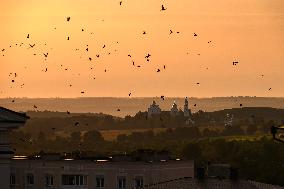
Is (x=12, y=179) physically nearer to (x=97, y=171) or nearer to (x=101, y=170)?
(x=97, y=171)

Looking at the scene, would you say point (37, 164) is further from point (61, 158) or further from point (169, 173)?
point (169, 173)

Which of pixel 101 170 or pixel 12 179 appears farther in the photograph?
pixel 12 179

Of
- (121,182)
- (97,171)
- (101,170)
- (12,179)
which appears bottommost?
(121,182)

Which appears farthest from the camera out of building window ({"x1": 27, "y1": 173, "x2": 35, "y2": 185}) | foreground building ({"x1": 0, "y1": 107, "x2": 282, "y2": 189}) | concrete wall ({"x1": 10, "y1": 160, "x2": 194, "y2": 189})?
building window ({"x1": 27, "y1": 173, "x2": 35, "y2": 185})

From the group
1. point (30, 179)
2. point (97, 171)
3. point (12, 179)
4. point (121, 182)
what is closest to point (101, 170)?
point (97, 171)

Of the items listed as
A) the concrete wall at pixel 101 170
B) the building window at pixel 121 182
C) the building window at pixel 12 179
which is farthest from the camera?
the building window at pixel 12 179

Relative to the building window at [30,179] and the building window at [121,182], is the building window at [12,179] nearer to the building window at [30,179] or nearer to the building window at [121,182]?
the building window at [30,179]

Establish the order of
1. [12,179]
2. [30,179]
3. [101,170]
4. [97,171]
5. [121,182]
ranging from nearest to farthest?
[121,182] → [101,170] → [97,171] → [30,179] → [12,179]

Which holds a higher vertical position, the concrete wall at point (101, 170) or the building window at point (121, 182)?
the concrete wall at point (101, 170)

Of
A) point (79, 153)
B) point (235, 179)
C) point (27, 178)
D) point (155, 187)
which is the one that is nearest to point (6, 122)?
point (155, 187)

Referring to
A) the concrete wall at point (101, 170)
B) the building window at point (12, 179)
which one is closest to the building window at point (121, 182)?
the concrete wall at point (101, 170)

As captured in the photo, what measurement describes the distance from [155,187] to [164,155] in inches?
2356

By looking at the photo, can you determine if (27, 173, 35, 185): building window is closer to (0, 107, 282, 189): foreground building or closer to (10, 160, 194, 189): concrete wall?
(0, 107, 282, 189): foreground building

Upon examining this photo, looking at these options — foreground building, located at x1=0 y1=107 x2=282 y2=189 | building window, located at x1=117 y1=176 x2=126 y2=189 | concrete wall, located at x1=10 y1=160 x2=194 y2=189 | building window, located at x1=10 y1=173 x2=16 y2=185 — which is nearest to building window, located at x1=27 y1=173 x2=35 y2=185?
foreground building, located at x1=0 y1=107 x2=282 y2=189
